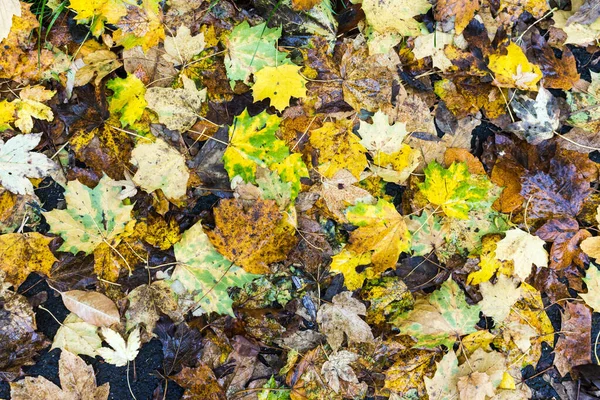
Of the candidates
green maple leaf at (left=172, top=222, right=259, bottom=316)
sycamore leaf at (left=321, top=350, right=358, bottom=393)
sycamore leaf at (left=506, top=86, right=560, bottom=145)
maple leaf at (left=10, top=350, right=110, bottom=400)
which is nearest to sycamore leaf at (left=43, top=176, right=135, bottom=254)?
green maple leaf at (left=172, top=222, right=259, bottom=316)

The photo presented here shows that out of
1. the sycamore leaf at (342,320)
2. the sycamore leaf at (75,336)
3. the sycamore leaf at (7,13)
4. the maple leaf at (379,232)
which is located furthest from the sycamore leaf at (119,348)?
the sycamore leaf at (7,13)

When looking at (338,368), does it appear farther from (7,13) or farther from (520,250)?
(7,13)

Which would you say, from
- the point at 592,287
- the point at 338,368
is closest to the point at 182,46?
the point at 338,368

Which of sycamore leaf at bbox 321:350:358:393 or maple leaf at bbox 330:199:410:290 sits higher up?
Result: maple leaf at bbox 330:199:410:290

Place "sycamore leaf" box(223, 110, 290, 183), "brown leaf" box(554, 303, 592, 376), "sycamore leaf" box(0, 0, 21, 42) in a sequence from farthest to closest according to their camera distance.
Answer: "brown leaf" box(554, 303, 592, 376)
"sycamore leaf" box(223, 110, 290, 183)
"sycamore leaf" box(0, 0, 21, 42)

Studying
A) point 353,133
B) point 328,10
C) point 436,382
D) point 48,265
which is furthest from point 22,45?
point 436,382

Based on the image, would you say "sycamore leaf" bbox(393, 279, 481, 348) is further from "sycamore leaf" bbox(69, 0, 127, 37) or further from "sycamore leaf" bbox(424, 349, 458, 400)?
"sycamore leaf" bbox(69, 0, 127, 37)

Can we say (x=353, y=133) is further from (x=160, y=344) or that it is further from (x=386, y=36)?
(x=160, y=344)
